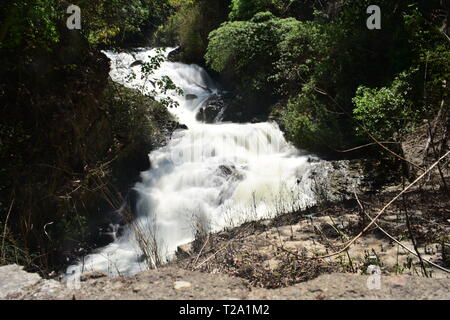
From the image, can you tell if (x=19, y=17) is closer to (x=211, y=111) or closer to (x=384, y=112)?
(x=384, y=112)

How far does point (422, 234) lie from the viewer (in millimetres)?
4504

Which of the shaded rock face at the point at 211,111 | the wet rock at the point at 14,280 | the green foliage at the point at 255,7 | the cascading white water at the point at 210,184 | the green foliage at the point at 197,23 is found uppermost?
the green foliage at the point at 197,23

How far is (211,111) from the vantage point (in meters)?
14.2

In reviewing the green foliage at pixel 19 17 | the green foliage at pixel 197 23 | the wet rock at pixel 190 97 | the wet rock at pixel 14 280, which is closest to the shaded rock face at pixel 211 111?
the wet rock at pixel 190 97

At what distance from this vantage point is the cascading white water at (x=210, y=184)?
7448 mm

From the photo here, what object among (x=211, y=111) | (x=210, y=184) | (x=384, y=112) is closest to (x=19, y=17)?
(x=210, y=184)

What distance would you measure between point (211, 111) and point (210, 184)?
16.9 ft

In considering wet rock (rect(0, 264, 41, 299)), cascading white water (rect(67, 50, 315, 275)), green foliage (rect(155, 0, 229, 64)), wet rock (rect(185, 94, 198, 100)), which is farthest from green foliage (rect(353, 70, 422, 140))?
green foliage (rect(155, 0, 229, 64))

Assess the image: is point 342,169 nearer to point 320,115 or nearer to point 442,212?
point 320,115

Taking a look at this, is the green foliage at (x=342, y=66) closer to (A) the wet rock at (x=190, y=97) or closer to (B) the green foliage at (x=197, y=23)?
(A) the wet rock at (x=190, y=97)

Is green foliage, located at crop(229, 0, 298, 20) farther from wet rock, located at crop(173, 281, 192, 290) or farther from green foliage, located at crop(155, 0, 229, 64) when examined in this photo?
wet rock, located at crop(173, 281, 192, 290)

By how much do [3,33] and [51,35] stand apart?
63 centimetres

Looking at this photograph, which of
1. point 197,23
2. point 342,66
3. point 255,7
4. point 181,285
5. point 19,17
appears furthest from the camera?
point 197,23

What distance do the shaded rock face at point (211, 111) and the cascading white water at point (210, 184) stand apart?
0.79m
